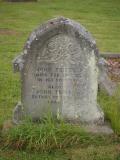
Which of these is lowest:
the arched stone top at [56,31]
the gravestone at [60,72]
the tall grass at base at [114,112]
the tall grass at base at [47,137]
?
the tall grass at base at [47,137]

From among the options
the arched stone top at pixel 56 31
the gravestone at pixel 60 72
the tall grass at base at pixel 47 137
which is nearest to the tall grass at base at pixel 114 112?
the gravestone at pixel 60 72

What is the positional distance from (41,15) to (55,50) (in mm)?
15397

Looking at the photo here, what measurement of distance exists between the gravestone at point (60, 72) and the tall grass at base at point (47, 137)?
1.33 feet

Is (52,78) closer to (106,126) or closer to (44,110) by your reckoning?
(44,110)

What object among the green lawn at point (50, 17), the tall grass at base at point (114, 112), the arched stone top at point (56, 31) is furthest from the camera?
the tall grass at base at point (114, 112)

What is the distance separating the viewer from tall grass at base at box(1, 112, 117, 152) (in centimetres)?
731

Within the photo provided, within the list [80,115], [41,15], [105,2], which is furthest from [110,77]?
[105,2]

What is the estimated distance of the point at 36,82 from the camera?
7.84 meters

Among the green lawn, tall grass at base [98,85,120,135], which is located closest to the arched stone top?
tall grass at base [98,85,120,135]

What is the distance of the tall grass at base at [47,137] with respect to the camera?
7.31 meters

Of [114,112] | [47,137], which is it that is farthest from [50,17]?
[47,137]

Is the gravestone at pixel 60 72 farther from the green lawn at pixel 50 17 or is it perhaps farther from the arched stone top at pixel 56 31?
the green lawn at pixel 50 17

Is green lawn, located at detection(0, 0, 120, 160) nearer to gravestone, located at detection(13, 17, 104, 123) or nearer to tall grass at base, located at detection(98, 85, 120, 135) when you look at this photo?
tall grass at base, located at detection(98, 85, 120, 135)

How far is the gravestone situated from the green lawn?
529 millimetres
